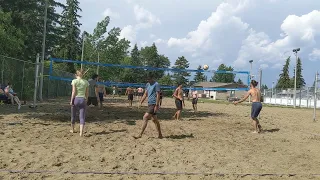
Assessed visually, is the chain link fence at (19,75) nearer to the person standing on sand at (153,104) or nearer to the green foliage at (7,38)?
the green foliage at (7,38)

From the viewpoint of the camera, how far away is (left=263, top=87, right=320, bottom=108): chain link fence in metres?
42.0

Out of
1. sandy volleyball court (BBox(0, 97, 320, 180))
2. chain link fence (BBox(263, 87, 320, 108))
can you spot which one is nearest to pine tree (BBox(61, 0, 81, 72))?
chain link fence (BBox(263, 87, 320, 108))

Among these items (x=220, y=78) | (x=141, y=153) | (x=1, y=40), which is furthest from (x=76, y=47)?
(x=220, y=78)

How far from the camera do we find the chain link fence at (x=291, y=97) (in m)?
42.0

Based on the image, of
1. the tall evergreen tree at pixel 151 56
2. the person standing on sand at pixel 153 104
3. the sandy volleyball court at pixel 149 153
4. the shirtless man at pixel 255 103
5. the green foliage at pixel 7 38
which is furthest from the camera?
the tall evergreen tree at pixel 151 56

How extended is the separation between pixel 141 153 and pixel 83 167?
147 centimetres

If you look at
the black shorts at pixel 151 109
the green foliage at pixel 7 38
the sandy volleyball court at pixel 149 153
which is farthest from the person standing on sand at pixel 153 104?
the green foliage at pixel 7 38

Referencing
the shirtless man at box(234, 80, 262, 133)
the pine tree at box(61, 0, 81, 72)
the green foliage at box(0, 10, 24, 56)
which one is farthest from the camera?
the pine tree at box(61, 0, 81, 72)

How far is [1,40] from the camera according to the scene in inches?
904

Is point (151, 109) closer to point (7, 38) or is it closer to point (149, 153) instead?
point (149, 153)

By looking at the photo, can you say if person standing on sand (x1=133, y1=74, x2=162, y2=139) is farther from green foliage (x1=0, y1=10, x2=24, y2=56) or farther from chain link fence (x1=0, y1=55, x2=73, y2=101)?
green foliage (x1=0, y1=10, x2=24, y2=56)

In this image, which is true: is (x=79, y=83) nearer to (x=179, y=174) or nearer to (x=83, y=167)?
(x=83, y=167)

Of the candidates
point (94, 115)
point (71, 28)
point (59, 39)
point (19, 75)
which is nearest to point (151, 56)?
point (71, 28)

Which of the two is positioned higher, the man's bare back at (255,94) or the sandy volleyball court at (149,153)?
the man's bare back at (255,94)
